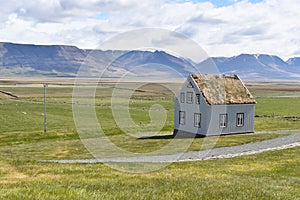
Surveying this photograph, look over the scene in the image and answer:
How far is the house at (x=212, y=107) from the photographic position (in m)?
52.5

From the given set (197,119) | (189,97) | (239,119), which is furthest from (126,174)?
(239,119)

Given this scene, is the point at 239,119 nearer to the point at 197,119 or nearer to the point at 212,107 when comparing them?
the point at 212,107

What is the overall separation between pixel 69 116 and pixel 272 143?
54298mm

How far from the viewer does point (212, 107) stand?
5206 cm

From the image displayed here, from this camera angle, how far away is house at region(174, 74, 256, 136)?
2067 inches

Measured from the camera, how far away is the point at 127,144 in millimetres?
46406

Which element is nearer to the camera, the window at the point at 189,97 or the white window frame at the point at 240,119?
the window at the point at 189,97

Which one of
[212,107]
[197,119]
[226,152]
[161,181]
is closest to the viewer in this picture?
[161,181]

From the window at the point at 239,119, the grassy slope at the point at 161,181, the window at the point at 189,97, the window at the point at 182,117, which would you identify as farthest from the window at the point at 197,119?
the grassy slope at the point at 161,181

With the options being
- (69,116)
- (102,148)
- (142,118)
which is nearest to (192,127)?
(102,148)

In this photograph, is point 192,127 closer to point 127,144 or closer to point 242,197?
point 127,144

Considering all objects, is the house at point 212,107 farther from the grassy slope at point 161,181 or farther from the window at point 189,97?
the grassy slope at point 161,181

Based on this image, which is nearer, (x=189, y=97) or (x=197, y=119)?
(x=197, y=119)

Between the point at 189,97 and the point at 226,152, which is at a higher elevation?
the point at 189,97
